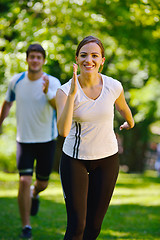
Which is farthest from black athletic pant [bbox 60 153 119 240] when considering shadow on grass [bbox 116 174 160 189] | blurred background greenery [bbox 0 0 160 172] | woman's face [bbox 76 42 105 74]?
shadow on grass [bbox 116 174 160 189]

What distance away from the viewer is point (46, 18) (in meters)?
8.85

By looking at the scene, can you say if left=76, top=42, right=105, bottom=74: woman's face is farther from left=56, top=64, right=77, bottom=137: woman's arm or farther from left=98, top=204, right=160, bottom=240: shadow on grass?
left=98, top=204, right=160, bottom=240: shadow on grass

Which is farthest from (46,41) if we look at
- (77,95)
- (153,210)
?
(77,95)

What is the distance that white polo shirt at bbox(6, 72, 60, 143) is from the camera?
517 centimetres

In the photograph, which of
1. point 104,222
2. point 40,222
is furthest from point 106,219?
point 40,222

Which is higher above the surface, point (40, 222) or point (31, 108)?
point (31, 108)

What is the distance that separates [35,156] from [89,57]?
7.75 ft

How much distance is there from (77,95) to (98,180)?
76cm

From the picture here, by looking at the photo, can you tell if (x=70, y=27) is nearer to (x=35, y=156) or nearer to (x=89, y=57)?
(x=35, y=156)

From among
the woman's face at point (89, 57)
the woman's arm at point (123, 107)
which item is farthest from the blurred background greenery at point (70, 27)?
the woman's face at point (89, 57)

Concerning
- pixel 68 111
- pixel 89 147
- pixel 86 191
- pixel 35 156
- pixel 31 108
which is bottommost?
pixel 35 156

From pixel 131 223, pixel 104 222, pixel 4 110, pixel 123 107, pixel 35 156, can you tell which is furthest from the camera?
pixel 131 223

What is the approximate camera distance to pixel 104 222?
21.3 feet

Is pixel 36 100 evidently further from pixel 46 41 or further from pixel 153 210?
pixel 153 210
